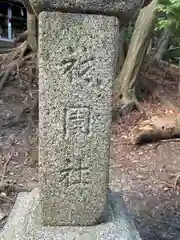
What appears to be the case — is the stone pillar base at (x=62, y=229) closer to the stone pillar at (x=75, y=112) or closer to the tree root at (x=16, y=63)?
the stone pillar at (x=75, y=112)

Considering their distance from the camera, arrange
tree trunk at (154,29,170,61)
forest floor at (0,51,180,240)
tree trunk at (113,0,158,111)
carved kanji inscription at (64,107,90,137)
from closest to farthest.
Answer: carved kanji inscription at (64,107,90,137) < forest floor at (0,51,180,240) < tree trunk at (113,0,158,111) < tree trunk at (154,29,170,61)

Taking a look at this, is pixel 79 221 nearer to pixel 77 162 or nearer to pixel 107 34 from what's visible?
pixel 77 162

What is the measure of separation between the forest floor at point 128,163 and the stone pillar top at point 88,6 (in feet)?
6.53

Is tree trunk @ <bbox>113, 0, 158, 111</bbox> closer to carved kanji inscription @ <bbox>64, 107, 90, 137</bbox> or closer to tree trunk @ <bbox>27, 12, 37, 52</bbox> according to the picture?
tree trunk @ <bbox>27, 12, 37, 52</bbox>

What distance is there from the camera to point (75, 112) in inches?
87.3

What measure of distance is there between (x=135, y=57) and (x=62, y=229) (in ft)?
16.1

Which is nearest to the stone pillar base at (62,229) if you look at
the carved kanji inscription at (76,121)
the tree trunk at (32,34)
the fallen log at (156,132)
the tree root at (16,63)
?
the carved kanji inscription at (76,121)

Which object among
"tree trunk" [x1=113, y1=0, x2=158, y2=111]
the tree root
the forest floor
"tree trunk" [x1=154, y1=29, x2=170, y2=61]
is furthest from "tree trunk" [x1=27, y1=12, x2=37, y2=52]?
"tree trunk" [x1=154, y1=29, x2=170, y2=61]

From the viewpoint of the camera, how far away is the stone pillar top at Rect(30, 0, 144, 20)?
2.09m

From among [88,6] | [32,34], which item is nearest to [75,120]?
[88,6]

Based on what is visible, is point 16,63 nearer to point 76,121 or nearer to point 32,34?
point 32,34

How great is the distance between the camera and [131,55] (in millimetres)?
6922

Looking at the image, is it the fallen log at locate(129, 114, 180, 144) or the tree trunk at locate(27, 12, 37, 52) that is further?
the tree trunk at locate(27, 12, 37, 52)

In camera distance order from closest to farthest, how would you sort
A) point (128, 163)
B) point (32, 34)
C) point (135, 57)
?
point (128, 163) → point (135, 57) → point (32, 34)
